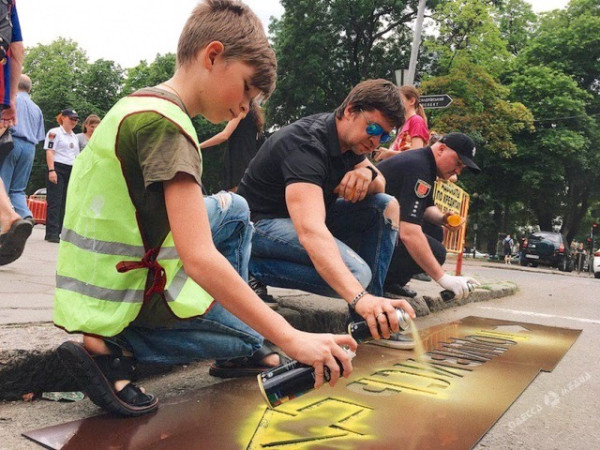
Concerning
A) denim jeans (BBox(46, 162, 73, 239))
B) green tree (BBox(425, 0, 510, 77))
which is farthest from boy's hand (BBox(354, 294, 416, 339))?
green tree (BBox(425, 0, 510, 77))

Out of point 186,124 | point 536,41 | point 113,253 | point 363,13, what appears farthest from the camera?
point 536,41

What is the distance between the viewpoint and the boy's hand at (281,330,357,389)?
1.46 metres

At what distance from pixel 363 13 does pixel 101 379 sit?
25091 mm

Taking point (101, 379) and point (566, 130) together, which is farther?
point (566, 130)

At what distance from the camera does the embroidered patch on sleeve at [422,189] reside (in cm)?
365

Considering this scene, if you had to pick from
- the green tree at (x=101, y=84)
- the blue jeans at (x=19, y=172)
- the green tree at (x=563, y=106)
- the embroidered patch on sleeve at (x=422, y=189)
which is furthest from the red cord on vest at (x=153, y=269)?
the green tree at (x=101, y=84)

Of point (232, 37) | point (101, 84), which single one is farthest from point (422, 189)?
point (101, 84)

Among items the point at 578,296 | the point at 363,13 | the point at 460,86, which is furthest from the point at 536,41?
the point at 578,296

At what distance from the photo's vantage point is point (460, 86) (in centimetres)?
1894

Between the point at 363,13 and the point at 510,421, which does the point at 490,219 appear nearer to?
the point at 363,13

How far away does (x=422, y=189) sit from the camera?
369 cm

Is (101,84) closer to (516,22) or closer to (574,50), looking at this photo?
(516,22)

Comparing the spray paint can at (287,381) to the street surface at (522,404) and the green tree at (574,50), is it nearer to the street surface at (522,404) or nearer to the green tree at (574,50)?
the street surface at (522,404)

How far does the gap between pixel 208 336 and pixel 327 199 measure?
50.1 inches
